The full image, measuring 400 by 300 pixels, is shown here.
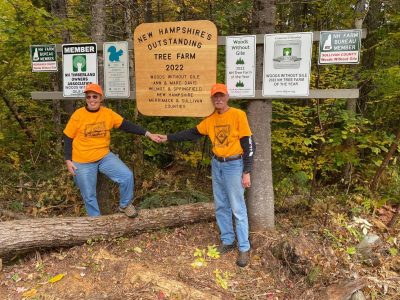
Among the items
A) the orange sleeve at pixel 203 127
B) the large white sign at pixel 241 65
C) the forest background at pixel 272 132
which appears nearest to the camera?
the large white sign at pixel 241 65

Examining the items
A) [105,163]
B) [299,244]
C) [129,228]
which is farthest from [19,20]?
[299,244]

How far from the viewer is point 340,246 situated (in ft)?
16.0

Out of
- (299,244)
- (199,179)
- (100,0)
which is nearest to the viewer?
(299,244)

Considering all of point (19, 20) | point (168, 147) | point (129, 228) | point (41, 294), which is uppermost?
point (19, 20)

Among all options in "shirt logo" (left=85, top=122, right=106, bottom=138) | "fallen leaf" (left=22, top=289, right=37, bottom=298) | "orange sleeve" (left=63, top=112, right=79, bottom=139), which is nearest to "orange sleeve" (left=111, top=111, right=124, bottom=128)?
"shirt logo" (left=85, top=122, right=106, bottom=138)

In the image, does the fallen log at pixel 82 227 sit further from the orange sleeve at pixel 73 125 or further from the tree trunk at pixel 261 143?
the orange sleeve at pixel 73 125

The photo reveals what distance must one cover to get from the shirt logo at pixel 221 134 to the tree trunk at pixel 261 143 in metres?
0.58

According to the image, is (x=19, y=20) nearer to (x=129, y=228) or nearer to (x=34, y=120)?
(x=34, y=120)

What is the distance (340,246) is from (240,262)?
1425 millimetres

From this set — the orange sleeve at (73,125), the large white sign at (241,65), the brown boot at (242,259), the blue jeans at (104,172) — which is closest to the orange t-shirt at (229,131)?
the large white sign at (241,65)

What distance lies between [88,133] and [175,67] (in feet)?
5.01

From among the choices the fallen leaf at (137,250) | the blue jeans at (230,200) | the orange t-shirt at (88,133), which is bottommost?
the fallen leaf at (137,250)

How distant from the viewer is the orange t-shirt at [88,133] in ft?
16.3

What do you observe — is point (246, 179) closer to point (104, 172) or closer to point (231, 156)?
point (231, 156)
